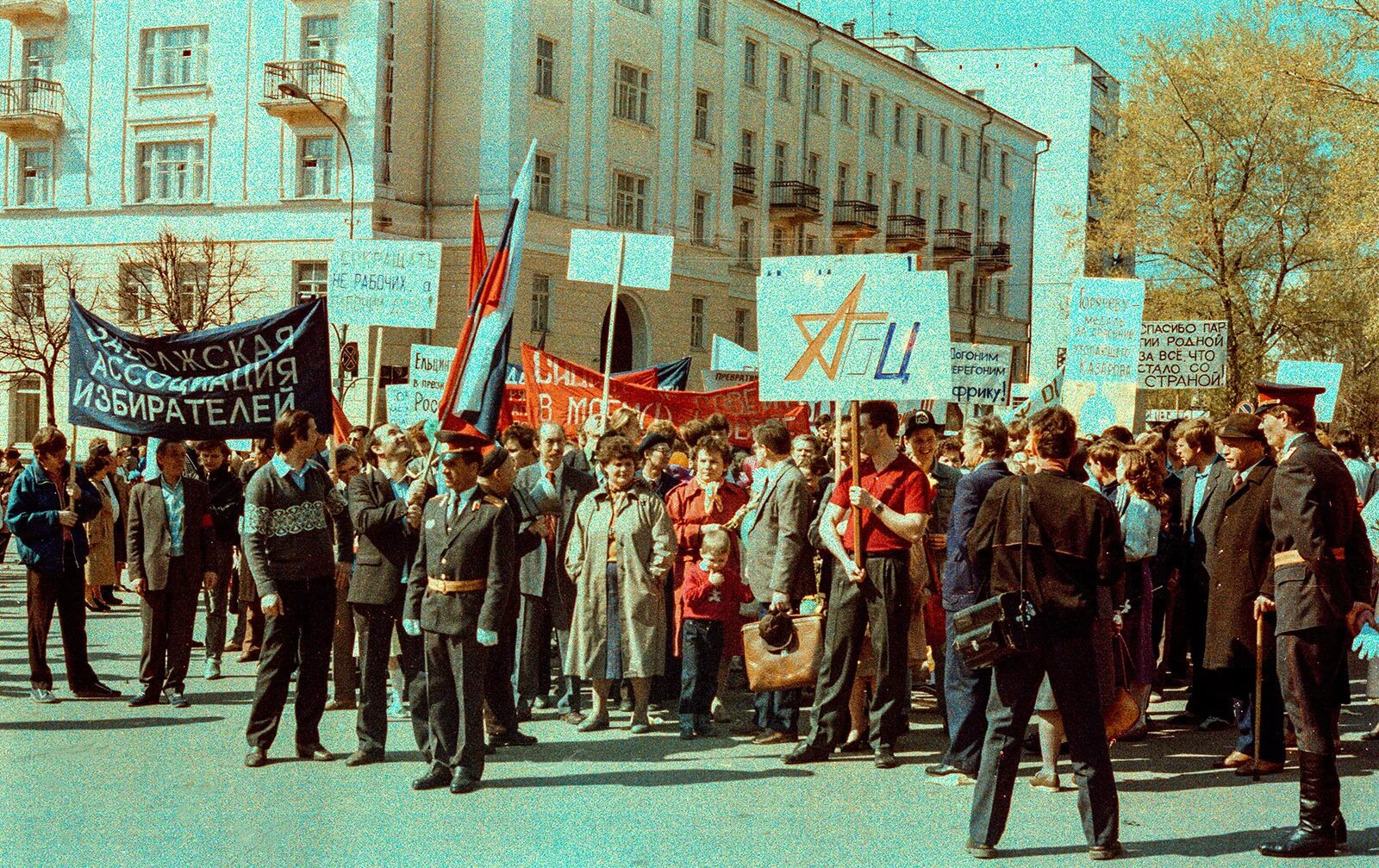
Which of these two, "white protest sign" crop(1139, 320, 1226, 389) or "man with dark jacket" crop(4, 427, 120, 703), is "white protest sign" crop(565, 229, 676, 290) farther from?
"man with dark jacket" crop(4, 427, 120, 703)

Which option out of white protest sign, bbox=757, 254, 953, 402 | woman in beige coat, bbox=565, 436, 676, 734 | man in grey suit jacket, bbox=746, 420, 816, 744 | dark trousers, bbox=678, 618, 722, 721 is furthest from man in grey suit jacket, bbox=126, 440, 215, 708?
white protest sign, bbox=757, 254, 953, 402

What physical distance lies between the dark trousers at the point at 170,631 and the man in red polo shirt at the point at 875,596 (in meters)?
4.59

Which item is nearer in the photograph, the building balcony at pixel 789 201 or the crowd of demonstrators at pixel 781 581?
the crowd of demonstrators at pixel 781 581

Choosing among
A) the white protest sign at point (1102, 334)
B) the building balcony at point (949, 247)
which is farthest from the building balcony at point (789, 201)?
the white protest sign at point (1102, 334)

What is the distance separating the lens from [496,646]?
9055mm

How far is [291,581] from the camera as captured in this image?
895 cm

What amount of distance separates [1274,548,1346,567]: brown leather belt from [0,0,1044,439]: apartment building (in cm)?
2910

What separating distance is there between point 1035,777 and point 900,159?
52.1 m

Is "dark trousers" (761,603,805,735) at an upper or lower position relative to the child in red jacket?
lower

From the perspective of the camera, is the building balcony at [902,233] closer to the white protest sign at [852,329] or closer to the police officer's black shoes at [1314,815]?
the white protest sign at [852,329]

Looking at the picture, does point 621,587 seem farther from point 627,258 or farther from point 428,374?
point 428,374

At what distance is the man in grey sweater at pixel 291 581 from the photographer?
8789 mm

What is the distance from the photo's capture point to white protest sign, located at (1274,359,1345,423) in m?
15.6

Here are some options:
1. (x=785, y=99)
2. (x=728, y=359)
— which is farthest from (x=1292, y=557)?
(x=785, y=99)
